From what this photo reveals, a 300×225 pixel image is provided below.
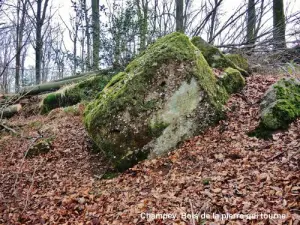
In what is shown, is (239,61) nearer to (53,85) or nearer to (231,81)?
(231,81)

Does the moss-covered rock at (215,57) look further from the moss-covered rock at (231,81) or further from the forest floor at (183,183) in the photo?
the forest floor at (183,183)

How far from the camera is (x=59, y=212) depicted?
13.6 ft

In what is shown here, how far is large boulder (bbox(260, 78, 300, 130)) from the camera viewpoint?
4.75 m

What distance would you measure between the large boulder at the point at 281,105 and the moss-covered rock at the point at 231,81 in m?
1.05

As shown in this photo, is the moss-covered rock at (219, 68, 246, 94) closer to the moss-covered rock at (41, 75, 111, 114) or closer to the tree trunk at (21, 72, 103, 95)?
the moss-covered rock at (41, 75, 111, 114)

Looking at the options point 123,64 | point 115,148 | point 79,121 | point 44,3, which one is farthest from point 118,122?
point 44,3

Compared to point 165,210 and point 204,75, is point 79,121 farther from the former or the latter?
point 165,210

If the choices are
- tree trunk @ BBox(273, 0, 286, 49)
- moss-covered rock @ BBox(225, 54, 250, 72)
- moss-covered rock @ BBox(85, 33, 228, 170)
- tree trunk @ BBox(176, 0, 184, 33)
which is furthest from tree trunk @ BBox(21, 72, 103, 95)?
tree trunk @ BBox(273, 0, 286, 49)

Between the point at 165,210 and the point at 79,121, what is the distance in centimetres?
495

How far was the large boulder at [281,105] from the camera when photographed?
4.75m

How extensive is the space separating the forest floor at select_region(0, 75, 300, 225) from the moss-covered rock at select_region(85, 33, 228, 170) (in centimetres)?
27

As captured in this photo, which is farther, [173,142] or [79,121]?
[79,121]

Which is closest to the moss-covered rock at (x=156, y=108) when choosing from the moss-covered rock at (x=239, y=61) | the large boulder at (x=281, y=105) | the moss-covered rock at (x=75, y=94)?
the large boulder at (x=281, y=105)

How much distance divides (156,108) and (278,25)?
21.8 feet
